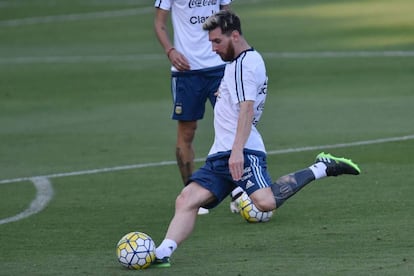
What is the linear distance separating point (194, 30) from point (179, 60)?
0.42 m

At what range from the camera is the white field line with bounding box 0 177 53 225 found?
42.4ft

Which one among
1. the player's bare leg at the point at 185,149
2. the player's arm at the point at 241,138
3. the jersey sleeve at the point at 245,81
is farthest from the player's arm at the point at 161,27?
the player's arm at the point at 241,138

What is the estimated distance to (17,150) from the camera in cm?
1755

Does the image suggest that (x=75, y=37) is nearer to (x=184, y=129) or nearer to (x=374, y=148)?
(x=374, y=148)

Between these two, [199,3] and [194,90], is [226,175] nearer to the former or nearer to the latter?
[194,90]

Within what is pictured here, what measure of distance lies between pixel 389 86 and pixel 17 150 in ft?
24.5

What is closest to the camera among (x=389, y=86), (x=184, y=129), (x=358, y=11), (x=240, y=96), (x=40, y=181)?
(x=240, y=96)

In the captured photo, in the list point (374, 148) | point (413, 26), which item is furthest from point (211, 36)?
point (413, 26)

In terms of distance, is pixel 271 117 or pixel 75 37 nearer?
pixel 271 117

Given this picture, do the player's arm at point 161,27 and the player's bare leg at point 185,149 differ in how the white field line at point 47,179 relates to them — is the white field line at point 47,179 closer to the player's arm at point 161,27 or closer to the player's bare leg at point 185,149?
the player's bare leg at point 185,149

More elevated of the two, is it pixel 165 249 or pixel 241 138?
pixel 241 138

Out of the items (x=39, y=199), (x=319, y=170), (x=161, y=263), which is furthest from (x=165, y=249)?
(x=39, y=199)

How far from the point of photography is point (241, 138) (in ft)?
33.2

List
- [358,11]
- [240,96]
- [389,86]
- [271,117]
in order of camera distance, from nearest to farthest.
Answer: [240,96]
[271,117]
[389,86]
[358,11]
